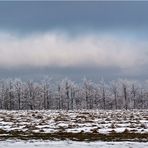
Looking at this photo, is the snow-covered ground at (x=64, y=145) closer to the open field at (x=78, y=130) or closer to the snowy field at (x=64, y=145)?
the snowy field at (x=64, y=145)

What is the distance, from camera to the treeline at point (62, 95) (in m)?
127

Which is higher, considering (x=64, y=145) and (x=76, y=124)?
(x=76, y=124)

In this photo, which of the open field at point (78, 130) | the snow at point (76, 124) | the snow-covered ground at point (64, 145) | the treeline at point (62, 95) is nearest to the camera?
the snow-covered ground at point (64, 145)

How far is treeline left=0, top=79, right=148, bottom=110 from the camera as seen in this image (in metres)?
127

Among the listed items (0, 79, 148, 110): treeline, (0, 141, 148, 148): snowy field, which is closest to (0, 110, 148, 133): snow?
(0, 141, 148, 148): snowy field

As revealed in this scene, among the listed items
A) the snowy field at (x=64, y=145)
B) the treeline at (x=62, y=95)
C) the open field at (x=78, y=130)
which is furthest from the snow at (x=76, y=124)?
the treeline at (x=62, y=95)

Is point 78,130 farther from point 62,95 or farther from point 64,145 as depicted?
point 62,95

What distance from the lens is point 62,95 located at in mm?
139750

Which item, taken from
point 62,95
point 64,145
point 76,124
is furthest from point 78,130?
point 62,95

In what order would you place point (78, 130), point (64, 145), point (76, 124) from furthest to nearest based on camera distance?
1. point (76, 124)
2. point (78, 130)
3. point (64, 145)

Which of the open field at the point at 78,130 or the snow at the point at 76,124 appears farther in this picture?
the snow at the point at 76,124

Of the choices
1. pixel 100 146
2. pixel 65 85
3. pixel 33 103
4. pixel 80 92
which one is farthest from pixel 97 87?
pixel 100 146

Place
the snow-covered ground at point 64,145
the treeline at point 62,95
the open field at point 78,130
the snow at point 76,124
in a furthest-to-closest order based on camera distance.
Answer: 1. the treeline at point 62,95
2. the snow at point 76,124
3. the open field at point 78,130
4. the snow-covered ground at point 64,145

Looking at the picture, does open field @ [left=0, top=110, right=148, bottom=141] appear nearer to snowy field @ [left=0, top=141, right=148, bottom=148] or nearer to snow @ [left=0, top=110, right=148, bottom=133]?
snow @ [left=0, top=110, right=148, bottom=133]
